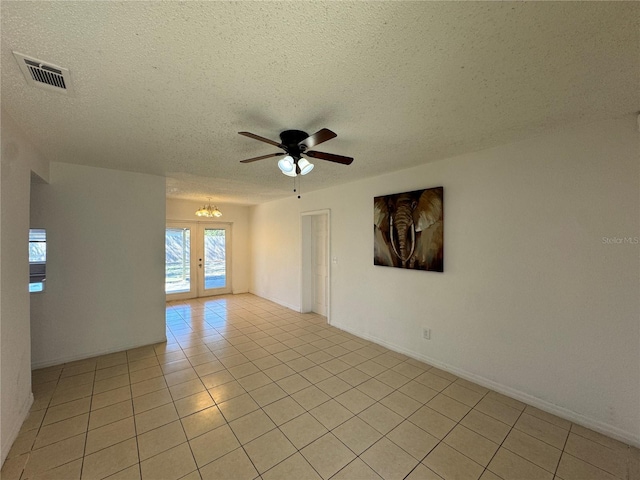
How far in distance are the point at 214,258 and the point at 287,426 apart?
543 centimetres

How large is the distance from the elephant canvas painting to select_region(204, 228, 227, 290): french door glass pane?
4.69 meters

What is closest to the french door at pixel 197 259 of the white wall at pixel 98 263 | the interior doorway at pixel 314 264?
the white wall at pixel 98 263

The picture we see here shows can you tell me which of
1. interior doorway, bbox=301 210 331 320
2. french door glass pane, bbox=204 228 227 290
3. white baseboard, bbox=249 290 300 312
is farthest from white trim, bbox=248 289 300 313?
french door glass pane, bbox=204 228 227 290

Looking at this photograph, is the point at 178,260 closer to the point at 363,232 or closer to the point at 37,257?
the point at 37,257

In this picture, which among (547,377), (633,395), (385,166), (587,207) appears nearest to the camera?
(633,395)

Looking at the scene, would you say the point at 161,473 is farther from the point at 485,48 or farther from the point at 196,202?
the point at 196,202

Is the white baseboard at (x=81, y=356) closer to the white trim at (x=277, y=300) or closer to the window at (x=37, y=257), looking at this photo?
the window at (x=37, y=257)

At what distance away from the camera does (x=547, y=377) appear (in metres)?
2.27

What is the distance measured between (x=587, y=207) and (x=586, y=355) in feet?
3.97

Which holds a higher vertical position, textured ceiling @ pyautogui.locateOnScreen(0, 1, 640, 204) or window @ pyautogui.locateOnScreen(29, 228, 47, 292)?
textured ceiling @ pyautogui.locateOnScreen(0, 1, 640, 204)

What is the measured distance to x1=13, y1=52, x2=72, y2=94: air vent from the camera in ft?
4.41

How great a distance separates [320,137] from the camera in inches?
71.4

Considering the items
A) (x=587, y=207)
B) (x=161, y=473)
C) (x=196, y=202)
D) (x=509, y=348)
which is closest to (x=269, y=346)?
(x=161, y=473)

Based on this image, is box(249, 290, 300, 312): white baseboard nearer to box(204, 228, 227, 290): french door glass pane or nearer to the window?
box(204, 228, 227, 290): french door glass pane
